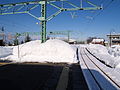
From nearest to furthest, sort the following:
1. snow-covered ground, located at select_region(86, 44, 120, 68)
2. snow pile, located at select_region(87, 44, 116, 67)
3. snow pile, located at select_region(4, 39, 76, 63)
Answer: snow-covered ground, located at select_region(86, 44, 120, 68), snow pile, located at select_region(87, 44, 116, 67), snow pile, located at select_region(4, 39, 76, 63)

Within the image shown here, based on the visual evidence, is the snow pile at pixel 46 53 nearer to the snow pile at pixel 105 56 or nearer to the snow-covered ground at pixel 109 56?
the snow pile at pixel 105 56

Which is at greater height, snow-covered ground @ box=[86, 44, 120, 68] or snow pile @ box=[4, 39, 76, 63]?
snow pile @ box=[4, 39, 76, 63]

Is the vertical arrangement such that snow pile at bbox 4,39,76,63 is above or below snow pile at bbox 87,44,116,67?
above

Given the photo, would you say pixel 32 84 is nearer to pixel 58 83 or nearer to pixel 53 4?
pixel 58 83

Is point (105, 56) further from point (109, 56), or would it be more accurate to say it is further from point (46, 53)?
point (46, 53)

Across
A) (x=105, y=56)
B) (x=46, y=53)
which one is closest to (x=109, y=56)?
(x=105, y=56)

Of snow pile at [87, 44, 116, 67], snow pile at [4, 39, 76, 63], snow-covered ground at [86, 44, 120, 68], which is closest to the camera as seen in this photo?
snow-covered ground at [86, 44, 120, 68]

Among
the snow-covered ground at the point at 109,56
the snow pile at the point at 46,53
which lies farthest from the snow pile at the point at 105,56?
the snow pile at the point at 46,53

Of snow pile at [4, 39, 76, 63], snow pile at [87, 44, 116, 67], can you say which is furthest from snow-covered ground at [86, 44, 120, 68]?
snow pile at [4, 39, 76, 63]

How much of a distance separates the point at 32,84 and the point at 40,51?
11.5 m

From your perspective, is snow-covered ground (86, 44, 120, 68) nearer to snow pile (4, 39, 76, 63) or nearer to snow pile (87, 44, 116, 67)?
snow pile (87, 44, 116, 67)

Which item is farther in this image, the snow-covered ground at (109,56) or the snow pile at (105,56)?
the snow pile at (105,56)

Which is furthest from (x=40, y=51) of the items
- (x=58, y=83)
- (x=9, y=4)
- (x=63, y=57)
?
(x=58, y=83)

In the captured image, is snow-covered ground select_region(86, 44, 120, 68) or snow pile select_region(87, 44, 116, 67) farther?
snow pile select_region(87, 44, 116, 67)
